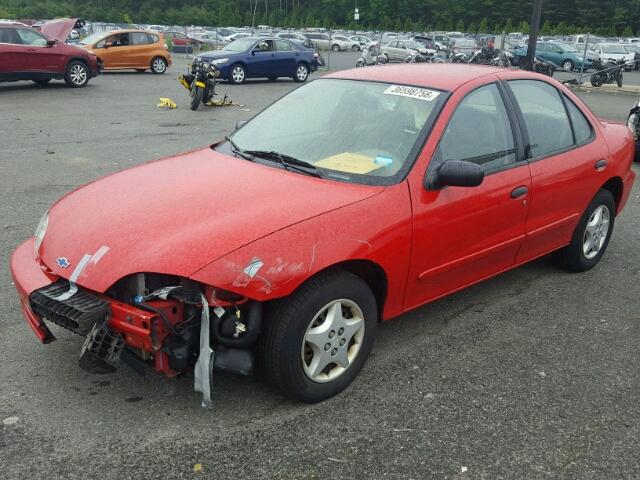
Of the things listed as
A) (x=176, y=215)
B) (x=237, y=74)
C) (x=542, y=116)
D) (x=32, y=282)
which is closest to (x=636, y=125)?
(x=542, y=116)

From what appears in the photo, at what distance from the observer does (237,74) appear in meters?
21.2

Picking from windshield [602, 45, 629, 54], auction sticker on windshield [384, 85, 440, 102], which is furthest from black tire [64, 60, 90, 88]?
windshield [602, 45, 629, 54]

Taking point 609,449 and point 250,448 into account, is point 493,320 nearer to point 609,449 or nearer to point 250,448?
point 609,449

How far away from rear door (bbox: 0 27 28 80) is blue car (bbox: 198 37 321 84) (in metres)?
6.09

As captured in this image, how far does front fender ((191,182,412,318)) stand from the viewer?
2824 millimetres

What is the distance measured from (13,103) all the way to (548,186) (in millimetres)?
13712

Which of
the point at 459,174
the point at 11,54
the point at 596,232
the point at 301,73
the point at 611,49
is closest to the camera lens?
the point at 459,174

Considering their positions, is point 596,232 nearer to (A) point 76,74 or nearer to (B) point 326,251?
(B) point 326,251

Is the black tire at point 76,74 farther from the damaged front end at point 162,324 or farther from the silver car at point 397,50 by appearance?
the silver car at point 397,50

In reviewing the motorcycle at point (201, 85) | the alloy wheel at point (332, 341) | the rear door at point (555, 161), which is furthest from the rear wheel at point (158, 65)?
the alloy wheel at point (332, 341)

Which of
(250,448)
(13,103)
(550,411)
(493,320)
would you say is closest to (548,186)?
(493,320)

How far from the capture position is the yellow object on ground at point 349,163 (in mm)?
3588

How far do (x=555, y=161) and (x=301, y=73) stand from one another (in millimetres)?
19794

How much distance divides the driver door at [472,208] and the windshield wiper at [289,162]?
1.88 ft
